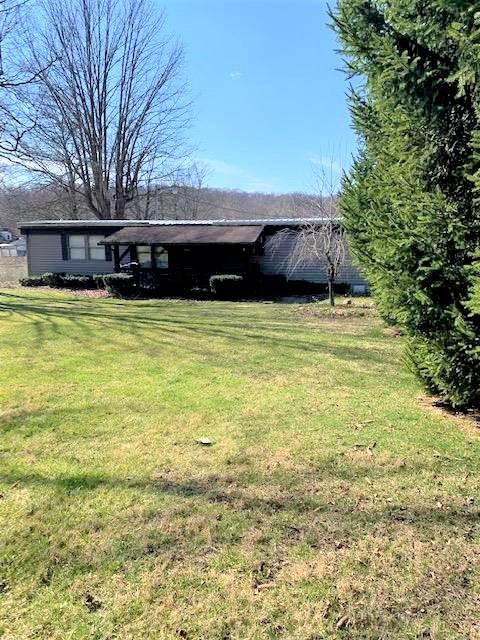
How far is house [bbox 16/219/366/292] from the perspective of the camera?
19234 millimetres

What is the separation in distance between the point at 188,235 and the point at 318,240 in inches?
250

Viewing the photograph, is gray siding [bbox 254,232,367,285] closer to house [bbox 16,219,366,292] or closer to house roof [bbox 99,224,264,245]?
house [bbox 16,219,366,292]

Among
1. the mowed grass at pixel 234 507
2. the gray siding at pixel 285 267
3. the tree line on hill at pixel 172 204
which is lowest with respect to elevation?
the mowed grass at pixel 234 507

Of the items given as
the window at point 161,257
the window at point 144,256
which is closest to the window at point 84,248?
the window at point 144,256

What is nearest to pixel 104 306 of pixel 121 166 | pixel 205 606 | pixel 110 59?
pixel 205 606

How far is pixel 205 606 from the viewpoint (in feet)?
6.98

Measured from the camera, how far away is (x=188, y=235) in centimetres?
1995

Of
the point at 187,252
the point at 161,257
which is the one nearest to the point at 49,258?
the point at 161,257

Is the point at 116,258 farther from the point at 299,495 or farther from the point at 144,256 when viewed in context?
the point at 299,495

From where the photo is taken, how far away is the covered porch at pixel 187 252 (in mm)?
19250

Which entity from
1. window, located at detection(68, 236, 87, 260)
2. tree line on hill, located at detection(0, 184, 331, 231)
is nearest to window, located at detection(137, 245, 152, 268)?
window, located at detection(68, 236, 87, 260)

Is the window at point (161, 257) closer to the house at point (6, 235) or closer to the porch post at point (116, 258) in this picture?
the porch post at point (116, 258)

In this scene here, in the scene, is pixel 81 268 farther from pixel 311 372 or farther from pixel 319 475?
pixel 319 475

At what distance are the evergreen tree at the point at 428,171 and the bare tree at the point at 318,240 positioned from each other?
33.3 ft
